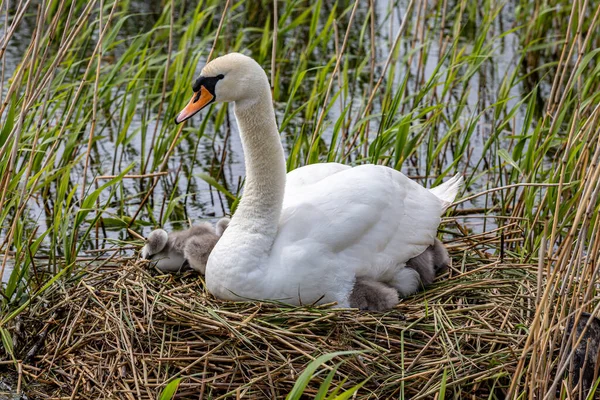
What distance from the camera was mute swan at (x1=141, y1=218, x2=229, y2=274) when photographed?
5.20 metres

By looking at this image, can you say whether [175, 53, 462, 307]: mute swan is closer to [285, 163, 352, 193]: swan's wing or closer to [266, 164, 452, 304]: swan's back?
[266, 164, 452, 304]: swan's back

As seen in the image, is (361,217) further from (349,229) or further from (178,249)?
(178,249)

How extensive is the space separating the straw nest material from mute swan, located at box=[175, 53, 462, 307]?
0.42 feet

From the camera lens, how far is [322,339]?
4484 millimetres

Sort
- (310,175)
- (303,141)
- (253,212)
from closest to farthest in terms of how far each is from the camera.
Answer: (253,212) → (310,175) → (303,141)

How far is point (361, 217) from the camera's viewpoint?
484 cm

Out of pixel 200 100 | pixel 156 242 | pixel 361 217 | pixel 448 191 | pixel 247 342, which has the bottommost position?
pixel 247 342

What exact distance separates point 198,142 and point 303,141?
74 centimetres

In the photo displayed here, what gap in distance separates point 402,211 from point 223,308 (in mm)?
1072

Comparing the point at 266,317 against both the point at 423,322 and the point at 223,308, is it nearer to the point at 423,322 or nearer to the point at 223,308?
the point at 223,308

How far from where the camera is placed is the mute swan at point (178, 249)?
5199 millimetres

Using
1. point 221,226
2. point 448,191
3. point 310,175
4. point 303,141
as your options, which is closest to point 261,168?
point 310,175

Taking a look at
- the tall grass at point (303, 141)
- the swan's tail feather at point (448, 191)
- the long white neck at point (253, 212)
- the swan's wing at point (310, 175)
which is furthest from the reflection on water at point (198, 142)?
the long white neck at point (253, 212)

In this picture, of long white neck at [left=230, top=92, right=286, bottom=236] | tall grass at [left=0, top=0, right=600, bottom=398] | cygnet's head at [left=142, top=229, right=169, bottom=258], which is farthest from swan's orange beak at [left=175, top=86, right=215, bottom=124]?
cygnet's head at [left=142, top=229, right=169, bottom=258]
